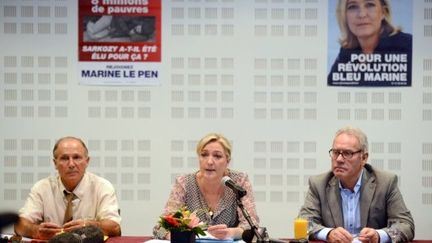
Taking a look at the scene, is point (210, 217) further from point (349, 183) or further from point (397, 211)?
point (397, 211)

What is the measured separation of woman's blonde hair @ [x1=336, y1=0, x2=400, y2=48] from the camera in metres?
5.07

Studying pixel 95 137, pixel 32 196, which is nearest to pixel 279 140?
pixel 95 137

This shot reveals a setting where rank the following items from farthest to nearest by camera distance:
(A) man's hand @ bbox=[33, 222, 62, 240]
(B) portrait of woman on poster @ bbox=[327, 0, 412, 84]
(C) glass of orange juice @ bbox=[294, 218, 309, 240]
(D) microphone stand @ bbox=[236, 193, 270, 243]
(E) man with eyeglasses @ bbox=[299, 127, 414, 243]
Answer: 1. (B) portrait of woman on poster @ bbox=[327, 0, 412, 84]
2. (E) man with eyeglasses @ bbox=[299, 127, 414, 243]
3. (A) man's hand @ bbox=[33, 222, 62, 240]
4. (C) glass of orange juice @ bbox=[294, 218, 309, 240]
5. (D) microphone stand @ bbox=[236, 193, 270, 243]

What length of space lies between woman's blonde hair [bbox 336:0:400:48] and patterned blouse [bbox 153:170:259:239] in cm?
173

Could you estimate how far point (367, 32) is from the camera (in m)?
5.09

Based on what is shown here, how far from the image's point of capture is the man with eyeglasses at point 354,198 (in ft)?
12.1

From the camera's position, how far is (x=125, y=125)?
17.0 feet

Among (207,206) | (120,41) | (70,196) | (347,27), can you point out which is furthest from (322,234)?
(120,41)

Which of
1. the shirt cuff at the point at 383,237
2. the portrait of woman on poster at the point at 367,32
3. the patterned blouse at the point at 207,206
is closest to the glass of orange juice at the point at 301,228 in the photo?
the shirt cuff at the point at 383,237

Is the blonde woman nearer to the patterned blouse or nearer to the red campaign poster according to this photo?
the patterned blouse

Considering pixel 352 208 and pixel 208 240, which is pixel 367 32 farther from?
pixel 208 240

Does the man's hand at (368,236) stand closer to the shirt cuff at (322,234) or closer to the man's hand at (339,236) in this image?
the man's hand at (339,236)

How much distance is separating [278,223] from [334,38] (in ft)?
5.48

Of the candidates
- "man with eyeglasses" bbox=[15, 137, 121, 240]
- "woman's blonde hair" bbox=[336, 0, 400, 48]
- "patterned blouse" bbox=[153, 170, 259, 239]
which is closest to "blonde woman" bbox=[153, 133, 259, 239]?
"patterned blouse" bbox=[153, 170, 259, 239]
